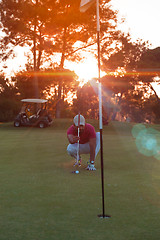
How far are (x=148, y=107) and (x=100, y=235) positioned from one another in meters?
67.1

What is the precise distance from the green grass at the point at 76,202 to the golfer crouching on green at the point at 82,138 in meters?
0.49

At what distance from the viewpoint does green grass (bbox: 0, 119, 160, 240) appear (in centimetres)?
473

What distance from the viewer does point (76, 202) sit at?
6297mm

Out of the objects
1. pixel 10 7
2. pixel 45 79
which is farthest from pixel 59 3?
pixel 45 79

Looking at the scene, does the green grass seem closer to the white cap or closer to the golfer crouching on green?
the golfer crouching on green

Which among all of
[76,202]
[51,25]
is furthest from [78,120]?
[51,25]

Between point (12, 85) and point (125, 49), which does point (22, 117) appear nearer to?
point (125, 49)

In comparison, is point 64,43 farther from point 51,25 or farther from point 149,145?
point 149,145

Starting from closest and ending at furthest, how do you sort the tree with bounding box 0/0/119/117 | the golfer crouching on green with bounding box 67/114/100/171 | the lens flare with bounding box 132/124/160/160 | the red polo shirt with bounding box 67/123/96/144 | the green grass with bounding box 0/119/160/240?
1. the green grass with bounding box 0/119/160/240
2. the golfer crouching on green with bounding box 67/114/100/171
3. the red polo shirt with bounding box 67/123/96/144
4. the lens flare with bounding box 132/124/160/160
5. the tree with bounding box 0/0/119/117

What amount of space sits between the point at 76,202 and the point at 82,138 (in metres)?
3.48

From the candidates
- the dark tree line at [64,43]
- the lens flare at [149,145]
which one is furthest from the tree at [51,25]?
the lens flare at [149,145]

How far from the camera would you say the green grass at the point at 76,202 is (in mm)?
4727

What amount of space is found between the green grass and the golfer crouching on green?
486 mm

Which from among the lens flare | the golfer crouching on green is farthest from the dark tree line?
the golfer crouching on green
